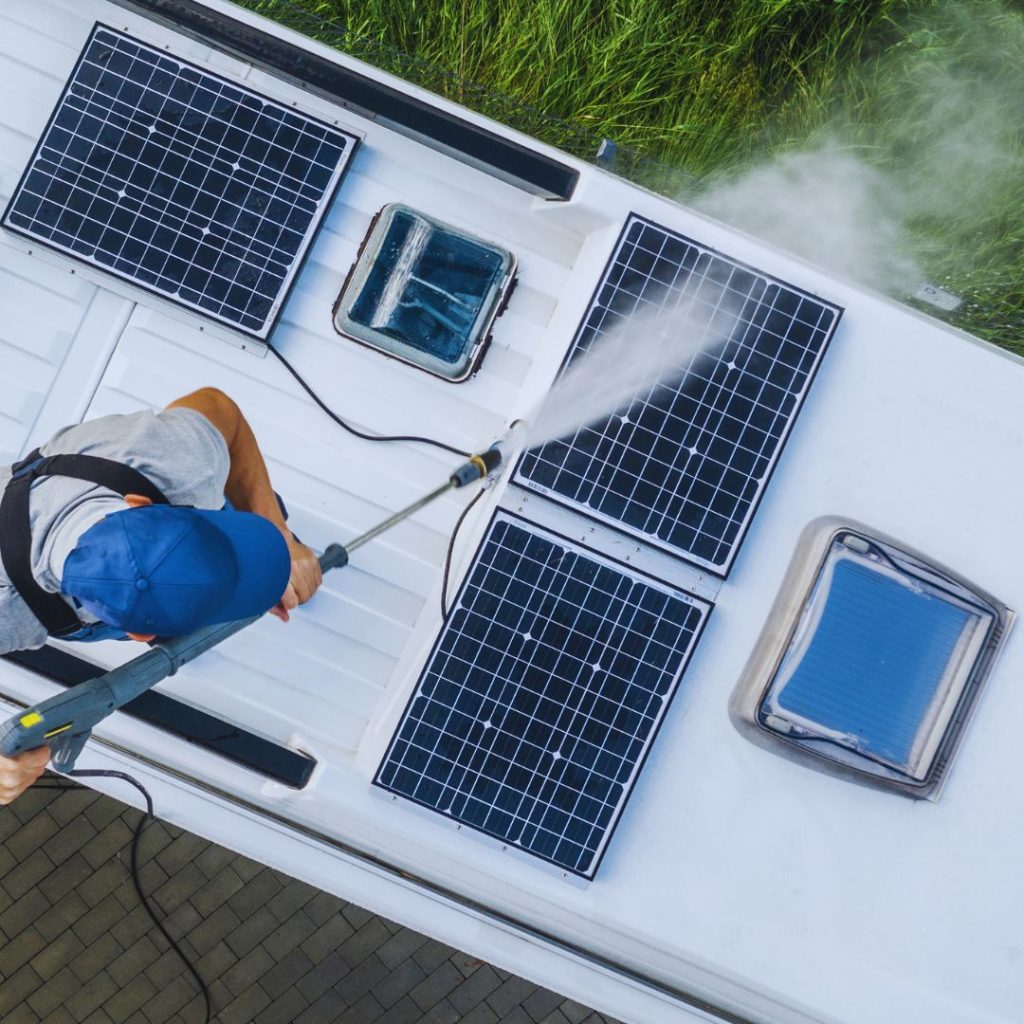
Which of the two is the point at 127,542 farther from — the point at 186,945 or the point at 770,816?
the point at 186,945

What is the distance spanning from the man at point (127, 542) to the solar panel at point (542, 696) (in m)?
0.74

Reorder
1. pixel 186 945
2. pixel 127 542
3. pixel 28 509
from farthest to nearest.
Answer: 1. pixel 186 945
2. pixel 28 509
3. pixel 127 542

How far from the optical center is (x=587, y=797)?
9.89 feet

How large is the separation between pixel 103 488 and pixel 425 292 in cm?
138

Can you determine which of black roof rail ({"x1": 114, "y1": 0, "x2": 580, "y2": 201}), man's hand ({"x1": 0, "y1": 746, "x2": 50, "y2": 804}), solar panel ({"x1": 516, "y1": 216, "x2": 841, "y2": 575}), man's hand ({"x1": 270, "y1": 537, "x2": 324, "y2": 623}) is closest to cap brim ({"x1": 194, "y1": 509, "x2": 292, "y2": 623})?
man's hand ({"x1": 270, "y1": 537, "x2": 324, "y2": 623})

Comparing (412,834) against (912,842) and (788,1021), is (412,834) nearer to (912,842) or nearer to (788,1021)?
(788,1021)

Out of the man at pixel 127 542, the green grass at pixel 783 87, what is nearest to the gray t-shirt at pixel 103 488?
the man at pixel 127 542

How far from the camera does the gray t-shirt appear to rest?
247 centimetres

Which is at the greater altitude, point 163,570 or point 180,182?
point 180,182

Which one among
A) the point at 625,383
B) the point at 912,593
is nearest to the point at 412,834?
the point at 625,383

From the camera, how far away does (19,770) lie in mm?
2404

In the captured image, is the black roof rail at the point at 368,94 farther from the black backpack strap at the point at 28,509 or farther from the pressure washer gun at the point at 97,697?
the black backpack strap at the point at 28,509

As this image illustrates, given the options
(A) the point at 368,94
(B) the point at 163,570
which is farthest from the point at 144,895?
(A) the point at 368,94

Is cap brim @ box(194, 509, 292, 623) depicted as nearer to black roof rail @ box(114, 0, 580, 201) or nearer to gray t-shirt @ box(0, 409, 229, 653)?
gray t-shirt @ box(0, 409, 229, 653)
